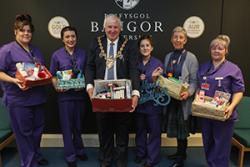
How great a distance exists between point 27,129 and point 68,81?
58cm

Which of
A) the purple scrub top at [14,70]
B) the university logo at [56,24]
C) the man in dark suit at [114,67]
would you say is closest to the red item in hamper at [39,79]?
the purple scrub top at [14,70]

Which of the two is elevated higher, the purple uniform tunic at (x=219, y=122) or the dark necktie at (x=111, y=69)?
the dark necktie at (x=111, y=69)

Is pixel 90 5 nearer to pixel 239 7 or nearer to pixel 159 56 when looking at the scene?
pixel 159 56

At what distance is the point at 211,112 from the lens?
7.97ft

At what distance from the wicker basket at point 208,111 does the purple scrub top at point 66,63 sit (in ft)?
3.70

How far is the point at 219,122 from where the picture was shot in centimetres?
255

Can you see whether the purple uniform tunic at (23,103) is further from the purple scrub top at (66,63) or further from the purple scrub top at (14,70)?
the purple scrub top at (66,63)

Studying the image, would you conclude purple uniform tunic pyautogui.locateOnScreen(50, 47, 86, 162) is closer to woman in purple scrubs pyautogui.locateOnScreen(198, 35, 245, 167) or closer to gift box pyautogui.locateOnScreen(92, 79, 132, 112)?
gift box pyautogui.locateOnScreen(92, 79, 132, 112)

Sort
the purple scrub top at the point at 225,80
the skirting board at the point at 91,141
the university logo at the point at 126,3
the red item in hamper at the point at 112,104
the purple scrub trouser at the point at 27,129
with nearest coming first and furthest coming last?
the red item in hamper at the point at 112,104 < the purple scrub top at the point at 225,80 < the purple scrub trouser at the point at 27,129 < the university logo at the point at 126,3 < the skirting board at the point at 91,141

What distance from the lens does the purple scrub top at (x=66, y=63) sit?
276 cm

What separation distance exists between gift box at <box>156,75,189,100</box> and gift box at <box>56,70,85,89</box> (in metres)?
0.76

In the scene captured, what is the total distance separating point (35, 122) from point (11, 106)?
30 centimetres

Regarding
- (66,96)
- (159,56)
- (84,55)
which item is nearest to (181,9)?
(159,56)

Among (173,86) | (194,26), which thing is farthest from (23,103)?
(194,26)
